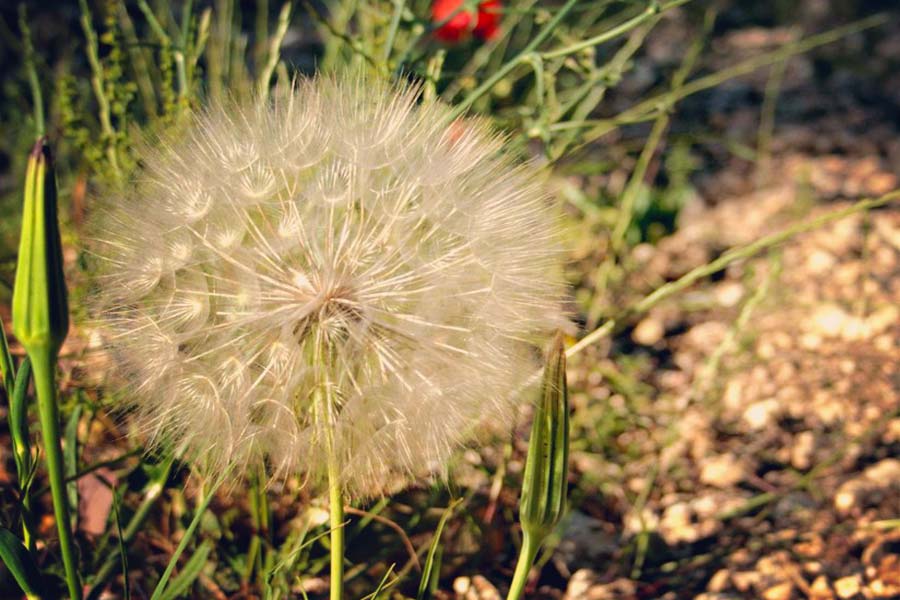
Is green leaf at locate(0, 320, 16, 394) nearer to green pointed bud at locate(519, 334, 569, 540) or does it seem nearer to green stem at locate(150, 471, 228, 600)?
green stem at locate(150, 471, 228, 600)

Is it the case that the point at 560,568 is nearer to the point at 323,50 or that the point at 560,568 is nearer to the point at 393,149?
the point at 393,149

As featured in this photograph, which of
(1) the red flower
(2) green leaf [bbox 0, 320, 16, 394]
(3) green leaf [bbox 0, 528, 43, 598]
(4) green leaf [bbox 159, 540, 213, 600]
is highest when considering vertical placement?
(1) the red flower

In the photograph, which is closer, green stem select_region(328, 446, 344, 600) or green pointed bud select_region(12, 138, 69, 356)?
green pointed bud select_region(12, 138, 69, 356)

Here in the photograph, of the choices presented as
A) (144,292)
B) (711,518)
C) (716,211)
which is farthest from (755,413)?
(144,292)

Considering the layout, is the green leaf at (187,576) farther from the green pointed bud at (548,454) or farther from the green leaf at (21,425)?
the green pointed bud at (548,454)

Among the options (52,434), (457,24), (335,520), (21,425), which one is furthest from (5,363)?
(457,24)

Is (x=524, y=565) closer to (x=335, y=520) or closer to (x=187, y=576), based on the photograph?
(x=335, y=520)

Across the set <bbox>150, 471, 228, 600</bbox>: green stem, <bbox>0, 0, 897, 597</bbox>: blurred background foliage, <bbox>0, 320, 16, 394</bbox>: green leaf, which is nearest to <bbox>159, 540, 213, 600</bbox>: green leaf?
<bbox>0, 0, 897, 597</bbox>: blurred background foliage
